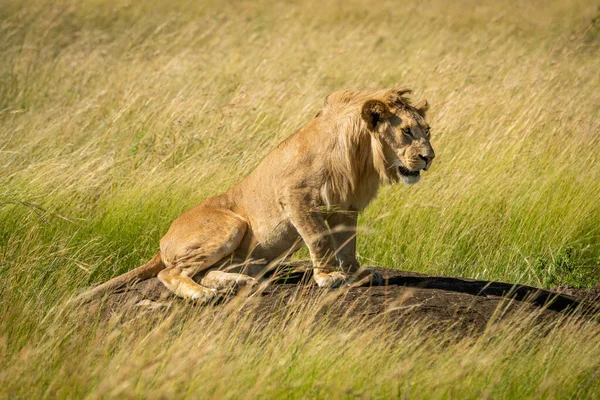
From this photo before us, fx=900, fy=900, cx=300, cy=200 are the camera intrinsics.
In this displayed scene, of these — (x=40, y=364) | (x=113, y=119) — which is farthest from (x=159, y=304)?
(x=113, y=119)

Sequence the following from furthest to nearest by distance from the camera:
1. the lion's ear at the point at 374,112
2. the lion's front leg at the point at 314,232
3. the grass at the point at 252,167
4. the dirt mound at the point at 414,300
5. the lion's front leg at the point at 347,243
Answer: the lion's front leg at the point at 347,243 < the lion's front leg at the point at 314,232 < the lion's ear at the point at 374,112 < the dirt mound at the point at 414,300 < the grass at the point at 252,167

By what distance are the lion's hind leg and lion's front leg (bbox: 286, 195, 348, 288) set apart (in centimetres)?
44

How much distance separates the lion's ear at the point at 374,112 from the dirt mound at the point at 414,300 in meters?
0.96

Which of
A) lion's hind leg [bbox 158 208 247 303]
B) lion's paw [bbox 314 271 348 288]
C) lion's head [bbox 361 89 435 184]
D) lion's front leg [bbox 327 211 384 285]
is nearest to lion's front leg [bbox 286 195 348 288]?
lion's paw [bbox 314 271 348 288]

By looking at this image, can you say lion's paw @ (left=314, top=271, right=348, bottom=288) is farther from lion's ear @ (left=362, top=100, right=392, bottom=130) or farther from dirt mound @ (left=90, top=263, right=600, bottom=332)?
Result: lion's ear @ (left=362, top=100, right=392, bottom=130)

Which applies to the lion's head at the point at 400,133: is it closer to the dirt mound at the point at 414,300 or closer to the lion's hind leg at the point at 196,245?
the dirt mound at the point at 414,300

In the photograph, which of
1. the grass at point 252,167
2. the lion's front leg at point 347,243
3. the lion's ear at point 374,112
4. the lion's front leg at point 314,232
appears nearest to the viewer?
the grass at point 252,167

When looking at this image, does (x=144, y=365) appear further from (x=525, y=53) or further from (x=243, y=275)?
(x=525, y=53)

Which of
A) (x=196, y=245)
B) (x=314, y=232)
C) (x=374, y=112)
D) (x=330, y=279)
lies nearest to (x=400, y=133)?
(x=374, y=112)

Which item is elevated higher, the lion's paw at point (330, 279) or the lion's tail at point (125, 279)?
the lion's paw at point (330, 279)

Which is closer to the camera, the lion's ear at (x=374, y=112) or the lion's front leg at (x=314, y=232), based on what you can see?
the lion's ear at (x=374, y=112)

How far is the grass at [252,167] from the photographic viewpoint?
4191 millimetres

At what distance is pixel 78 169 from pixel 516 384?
4.39 m

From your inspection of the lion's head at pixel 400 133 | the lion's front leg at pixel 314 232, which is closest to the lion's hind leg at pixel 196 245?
the lion's front leg at pixel 314 232
